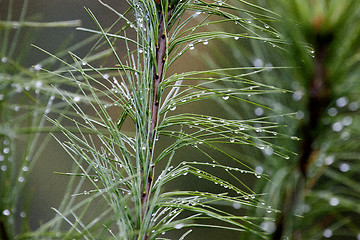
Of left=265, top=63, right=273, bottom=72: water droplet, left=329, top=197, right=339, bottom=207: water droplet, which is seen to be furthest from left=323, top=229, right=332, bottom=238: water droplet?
left=265, top=63, right=273, bottom=72: water droplet

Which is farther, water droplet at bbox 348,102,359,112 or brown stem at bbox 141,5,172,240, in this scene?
brown stem at bbox 141,5,172,240

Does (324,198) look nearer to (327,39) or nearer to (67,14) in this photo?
→ (327,39)

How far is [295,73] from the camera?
0.91 ft

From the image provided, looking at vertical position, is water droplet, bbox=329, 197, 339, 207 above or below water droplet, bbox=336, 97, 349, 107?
below

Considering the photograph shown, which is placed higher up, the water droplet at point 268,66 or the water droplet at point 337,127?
the water droplet at point 268,66

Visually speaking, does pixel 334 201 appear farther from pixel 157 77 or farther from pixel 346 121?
pixel 157 77

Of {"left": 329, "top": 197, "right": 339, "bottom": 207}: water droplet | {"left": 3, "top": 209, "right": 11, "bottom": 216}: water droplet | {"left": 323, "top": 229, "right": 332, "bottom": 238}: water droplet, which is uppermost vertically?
{"left": 329, "top": 197, "right": 339, "bottom": 207}: water droplet

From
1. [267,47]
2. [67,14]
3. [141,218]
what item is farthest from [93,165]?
[67,14]

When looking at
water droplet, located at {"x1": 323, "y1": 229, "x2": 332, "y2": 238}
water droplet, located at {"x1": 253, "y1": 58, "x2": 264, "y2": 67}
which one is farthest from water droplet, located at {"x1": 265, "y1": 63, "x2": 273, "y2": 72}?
water droplet, located at {"x1": 323, "y1": 229, "x2": 332, "y2": 238}

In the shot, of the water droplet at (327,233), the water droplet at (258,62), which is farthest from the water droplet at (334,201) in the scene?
the water droplet at (258,62)

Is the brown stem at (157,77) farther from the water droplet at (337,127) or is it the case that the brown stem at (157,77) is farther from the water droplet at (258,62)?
the water droplet at (337,127)

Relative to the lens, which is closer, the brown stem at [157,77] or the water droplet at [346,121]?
the water droplet at [346,121]

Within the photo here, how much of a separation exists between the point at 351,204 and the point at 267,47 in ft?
0.45

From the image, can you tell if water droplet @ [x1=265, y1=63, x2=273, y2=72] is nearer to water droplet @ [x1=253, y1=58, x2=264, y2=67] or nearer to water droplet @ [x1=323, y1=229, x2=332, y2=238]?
water droplet @ [x1=253, y1=58, x2=264, y2=67]
